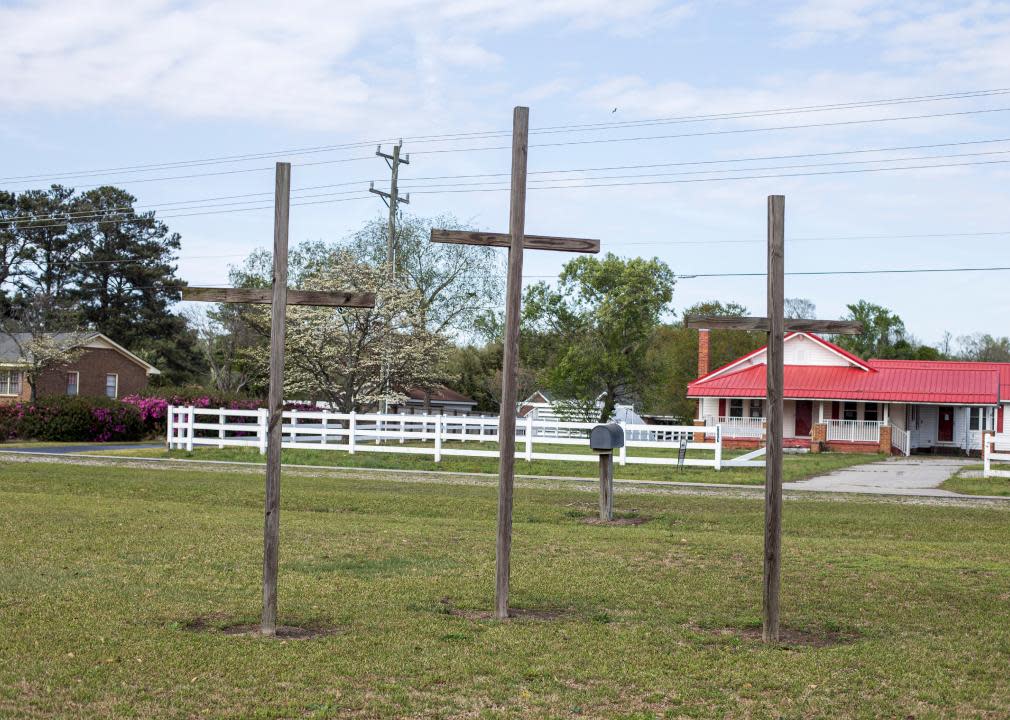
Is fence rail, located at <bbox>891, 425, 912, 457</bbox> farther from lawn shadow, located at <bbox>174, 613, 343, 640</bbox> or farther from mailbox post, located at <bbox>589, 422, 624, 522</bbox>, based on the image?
lawn shadow, located at <bbox>174, 613, 343, 640</bbox>

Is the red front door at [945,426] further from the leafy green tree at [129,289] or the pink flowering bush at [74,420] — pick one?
the leafy green tree at [129,289]

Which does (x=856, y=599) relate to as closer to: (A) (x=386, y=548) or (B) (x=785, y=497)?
(A) (x=386, y=548)

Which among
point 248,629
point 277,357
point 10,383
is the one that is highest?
point 277,357

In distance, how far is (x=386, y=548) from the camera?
1177 centimetres

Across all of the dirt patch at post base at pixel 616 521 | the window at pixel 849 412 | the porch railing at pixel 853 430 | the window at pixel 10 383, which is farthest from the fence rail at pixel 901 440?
the window at pixel 10 383

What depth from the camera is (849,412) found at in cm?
4816

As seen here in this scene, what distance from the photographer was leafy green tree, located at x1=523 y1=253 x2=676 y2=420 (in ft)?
196

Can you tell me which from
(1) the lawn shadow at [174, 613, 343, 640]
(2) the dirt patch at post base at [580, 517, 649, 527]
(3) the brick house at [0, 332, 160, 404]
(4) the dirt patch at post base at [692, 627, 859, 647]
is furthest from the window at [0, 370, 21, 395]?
(4) the dirt patch at post base at [692, 627, 859, 647]

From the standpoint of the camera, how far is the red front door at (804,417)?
159 ft

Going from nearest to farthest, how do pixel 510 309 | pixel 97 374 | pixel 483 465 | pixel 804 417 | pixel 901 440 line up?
1. pixel 510 309
2. pixel 483 465
3. pixel 901 440
4. pixel 804 417
5. pixel 97 374

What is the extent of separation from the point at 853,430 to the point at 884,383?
3.13 meters

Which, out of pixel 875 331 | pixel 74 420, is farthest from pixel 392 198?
pixel 875 331

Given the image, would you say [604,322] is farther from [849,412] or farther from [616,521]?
[616,521]

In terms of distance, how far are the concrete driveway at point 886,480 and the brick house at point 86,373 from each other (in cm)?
3791
